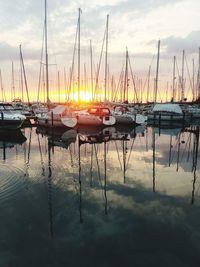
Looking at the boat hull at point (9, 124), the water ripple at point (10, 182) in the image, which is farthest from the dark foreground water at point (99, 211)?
the boat hull at point (9, 124)

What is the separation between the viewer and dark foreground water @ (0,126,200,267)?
8.67m

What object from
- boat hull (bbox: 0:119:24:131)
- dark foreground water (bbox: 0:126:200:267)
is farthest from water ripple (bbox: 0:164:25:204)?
boat hull (bbox: 0:119:24:131)

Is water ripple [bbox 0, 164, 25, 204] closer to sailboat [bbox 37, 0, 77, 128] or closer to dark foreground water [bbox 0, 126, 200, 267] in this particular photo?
dark foreground water [bbox 0, 126, 200, 267]

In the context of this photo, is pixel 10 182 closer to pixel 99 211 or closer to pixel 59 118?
pixel 99 211

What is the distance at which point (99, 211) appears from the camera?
38.2 ft

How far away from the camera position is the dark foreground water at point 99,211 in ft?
28.5

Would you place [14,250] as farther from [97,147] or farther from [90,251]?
[97,147]

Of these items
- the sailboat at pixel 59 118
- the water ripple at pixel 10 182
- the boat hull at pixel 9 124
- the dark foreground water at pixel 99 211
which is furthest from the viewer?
the sailboat at pixel 59 118

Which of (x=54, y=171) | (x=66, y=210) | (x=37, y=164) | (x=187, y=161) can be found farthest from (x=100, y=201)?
(x=187, y=161)

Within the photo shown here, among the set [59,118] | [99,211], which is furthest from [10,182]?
[59,118]

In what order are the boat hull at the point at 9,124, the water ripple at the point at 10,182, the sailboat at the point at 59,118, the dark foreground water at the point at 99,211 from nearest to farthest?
the dark foreground water at the point at 99,211, the water ripple at the point at 10,182, the boat hull at the point at 9,124, the sailboat at the point at 59,118

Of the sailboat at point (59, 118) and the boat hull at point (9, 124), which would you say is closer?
the boat hull at point (9, 124)

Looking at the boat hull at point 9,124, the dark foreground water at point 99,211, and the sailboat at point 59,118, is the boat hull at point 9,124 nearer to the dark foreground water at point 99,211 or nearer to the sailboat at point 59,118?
the sailboat at point 59,118

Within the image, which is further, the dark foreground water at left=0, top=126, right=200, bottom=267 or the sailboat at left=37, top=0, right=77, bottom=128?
the sailboat at left=37, top=0, right=77, bottom=128
